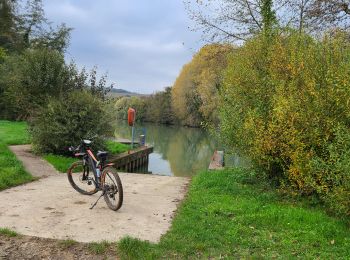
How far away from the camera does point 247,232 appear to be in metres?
6.09

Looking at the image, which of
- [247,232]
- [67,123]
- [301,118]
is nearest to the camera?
[247,232]

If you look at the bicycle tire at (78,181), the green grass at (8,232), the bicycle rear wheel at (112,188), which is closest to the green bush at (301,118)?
the bicycle rear wheel at (112,188)

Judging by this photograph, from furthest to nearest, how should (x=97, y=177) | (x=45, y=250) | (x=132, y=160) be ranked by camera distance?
(x=132, y=160) < (x=97, y=177) < (x=45, y=250)

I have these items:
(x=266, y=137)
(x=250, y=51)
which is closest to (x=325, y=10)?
(x=250, y=51)

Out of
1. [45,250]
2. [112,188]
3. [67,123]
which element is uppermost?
[67,123]

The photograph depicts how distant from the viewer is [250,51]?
1129cm

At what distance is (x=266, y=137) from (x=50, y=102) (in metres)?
8.83

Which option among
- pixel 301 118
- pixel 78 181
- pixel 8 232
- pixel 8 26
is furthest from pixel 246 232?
pixel 8 26

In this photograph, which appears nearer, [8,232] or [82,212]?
[8,232]

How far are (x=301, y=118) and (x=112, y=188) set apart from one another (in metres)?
3.74

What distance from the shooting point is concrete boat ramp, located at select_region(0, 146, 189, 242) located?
6004 mm

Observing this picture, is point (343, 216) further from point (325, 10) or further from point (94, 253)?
point (325, 10)

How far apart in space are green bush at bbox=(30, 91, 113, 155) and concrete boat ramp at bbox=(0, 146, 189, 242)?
4.07m

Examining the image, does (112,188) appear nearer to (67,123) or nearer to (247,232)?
(247,232)
